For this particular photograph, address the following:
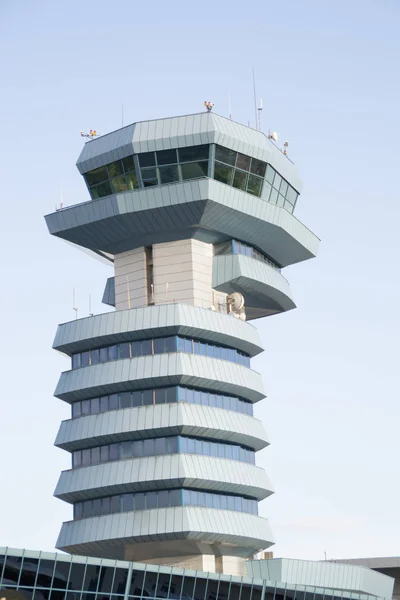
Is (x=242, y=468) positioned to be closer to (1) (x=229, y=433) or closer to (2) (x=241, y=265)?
(1) (x=229, y=433)

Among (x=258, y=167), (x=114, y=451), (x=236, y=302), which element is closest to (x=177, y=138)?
(x=258, y=167)

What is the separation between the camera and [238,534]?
90750 millimetres

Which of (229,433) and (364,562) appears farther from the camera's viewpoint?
(364,562)

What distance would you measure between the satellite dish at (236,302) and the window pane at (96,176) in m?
14.2

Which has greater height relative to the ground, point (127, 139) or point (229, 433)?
point (127, 139)

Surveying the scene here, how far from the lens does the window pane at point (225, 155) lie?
95.8 m

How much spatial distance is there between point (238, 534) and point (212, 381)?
11693 mm

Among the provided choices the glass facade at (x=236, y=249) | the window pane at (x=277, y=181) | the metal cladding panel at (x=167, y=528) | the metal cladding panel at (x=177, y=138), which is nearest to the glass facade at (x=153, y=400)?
the metal cladding panel at (x=167, y=528)

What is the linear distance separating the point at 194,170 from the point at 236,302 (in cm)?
1133

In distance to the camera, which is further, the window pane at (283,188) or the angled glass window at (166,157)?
the window pane at (283,188)

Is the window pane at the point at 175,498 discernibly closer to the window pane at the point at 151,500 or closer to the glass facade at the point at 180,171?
the window pane at the point at 151,500

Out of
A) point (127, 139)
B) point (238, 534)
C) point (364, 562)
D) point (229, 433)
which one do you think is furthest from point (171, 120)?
point (364, 562)

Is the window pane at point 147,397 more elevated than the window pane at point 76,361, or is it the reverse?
the window pane at point 76,361

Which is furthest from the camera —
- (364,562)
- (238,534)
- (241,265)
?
(364,562)
